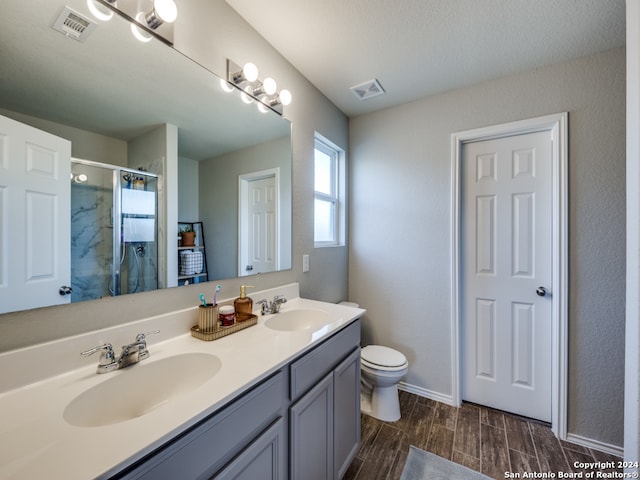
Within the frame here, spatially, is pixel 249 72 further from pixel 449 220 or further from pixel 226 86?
pixel 449 220

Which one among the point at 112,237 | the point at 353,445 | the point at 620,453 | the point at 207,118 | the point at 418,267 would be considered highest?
the point at 207,118

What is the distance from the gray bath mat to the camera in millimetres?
1402

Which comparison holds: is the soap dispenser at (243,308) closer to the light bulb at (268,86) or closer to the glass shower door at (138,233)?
the glass shower door at (138,233)

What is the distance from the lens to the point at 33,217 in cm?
77

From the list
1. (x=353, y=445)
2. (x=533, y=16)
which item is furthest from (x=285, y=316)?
(x=533, y=16)

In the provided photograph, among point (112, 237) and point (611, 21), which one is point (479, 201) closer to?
point (611, 21)

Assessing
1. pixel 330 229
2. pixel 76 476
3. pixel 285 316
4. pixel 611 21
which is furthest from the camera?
pixel 330 229

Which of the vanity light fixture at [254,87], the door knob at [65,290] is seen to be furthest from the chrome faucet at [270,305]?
the vanity light fixture at [254,87]

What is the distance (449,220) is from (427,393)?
4.61 feet

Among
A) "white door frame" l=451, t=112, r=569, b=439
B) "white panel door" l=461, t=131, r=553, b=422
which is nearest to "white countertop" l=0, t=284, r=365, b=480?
"white panel door" l=461, t=131, r=553, b=422

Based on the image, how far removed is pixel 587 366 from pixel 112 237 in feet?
8.58

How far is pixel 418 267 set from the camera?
2137 millimetres

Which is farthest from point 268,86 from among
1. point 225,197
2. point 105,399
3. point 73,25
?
point 105,399

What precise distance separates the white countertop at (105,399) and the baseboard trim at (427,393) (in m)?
1.48
